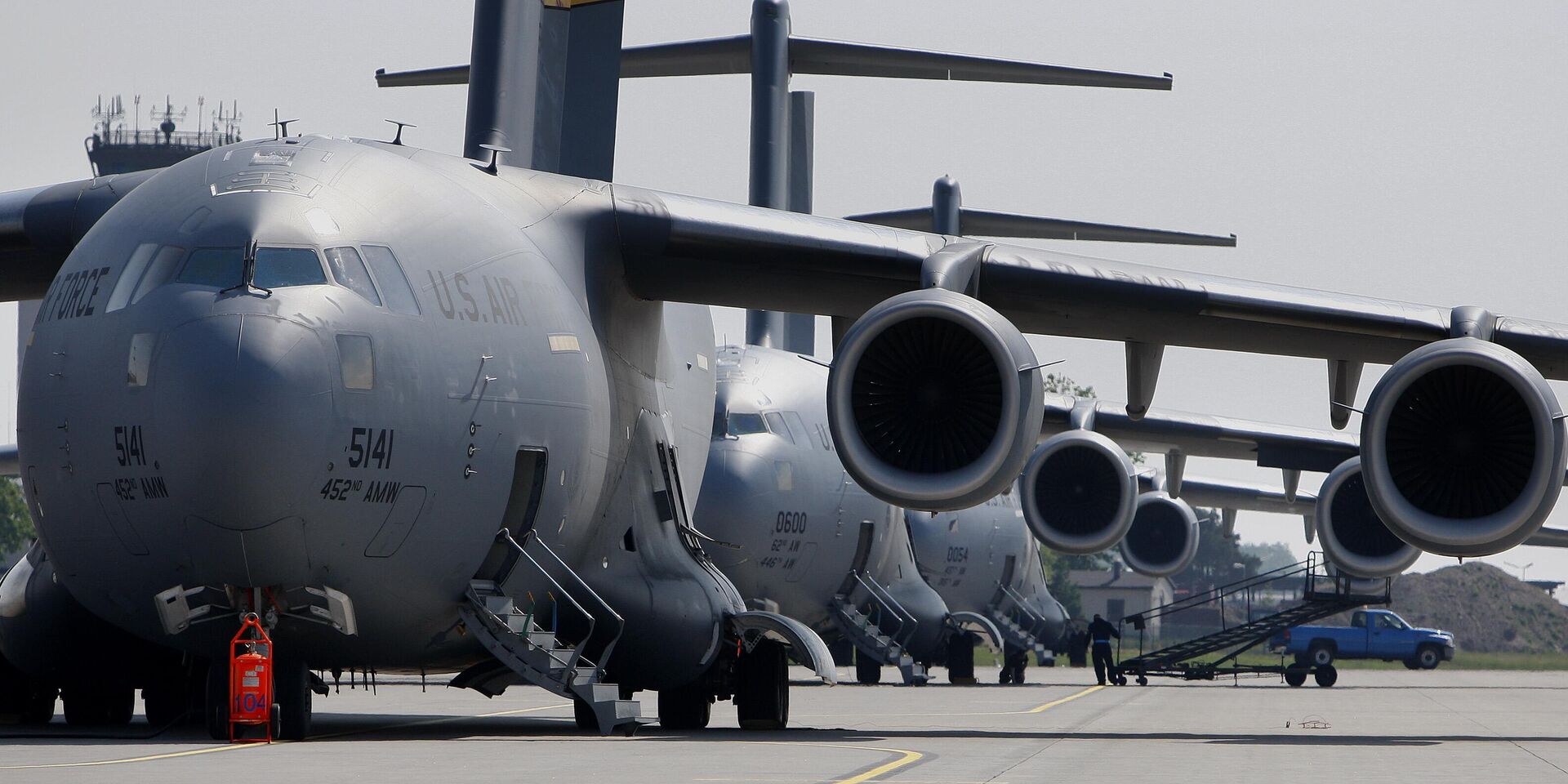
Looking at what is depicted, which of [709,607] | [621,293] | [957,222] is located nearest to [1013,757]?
[709,607]

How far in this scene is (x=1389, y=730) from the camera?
16125 millimetres

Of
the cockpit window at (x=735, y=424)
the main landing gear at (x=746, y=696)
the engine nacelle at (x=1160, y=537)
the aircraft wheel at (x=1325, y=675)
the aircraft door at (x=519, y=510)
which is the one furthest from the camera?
the aircraft wheel at (x=1325, y=675)

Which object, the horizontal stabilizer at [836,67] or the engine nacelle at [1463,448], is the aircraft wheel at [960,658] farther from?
the engine nacelle at [1463,448]

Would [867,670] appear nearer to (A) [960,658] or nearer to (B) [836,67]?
(A) [960,658]

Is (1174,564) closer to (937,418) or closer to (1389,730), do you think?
(1389,730)

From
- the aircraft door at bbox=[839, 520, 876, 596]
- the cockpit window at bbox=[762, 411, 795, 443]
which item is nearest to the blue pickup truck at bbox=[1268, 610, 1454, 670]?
the aircraft door at bbox=[839, 520, 876, 596]

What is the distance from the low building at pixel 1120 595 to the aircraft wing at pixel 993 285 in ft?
242

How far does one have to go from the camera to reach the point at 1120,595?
91188mm

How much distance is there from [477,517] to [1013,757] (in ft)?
11.4

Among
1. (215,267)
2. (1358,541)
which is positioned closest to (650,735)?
(215,267)

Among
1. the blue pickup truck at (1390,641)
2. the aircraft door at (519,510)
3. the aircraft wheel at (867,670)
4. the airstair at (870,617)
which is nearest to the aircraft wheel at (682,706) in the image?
the aircraft door at (519,510)

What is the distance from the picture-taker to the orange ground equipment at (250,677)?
1056cm

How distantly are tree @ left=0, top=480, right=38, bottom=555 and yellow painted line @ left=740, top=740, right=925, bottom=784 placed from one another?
67.8 metres

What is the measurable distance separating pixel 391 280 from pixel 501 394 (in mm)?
987
